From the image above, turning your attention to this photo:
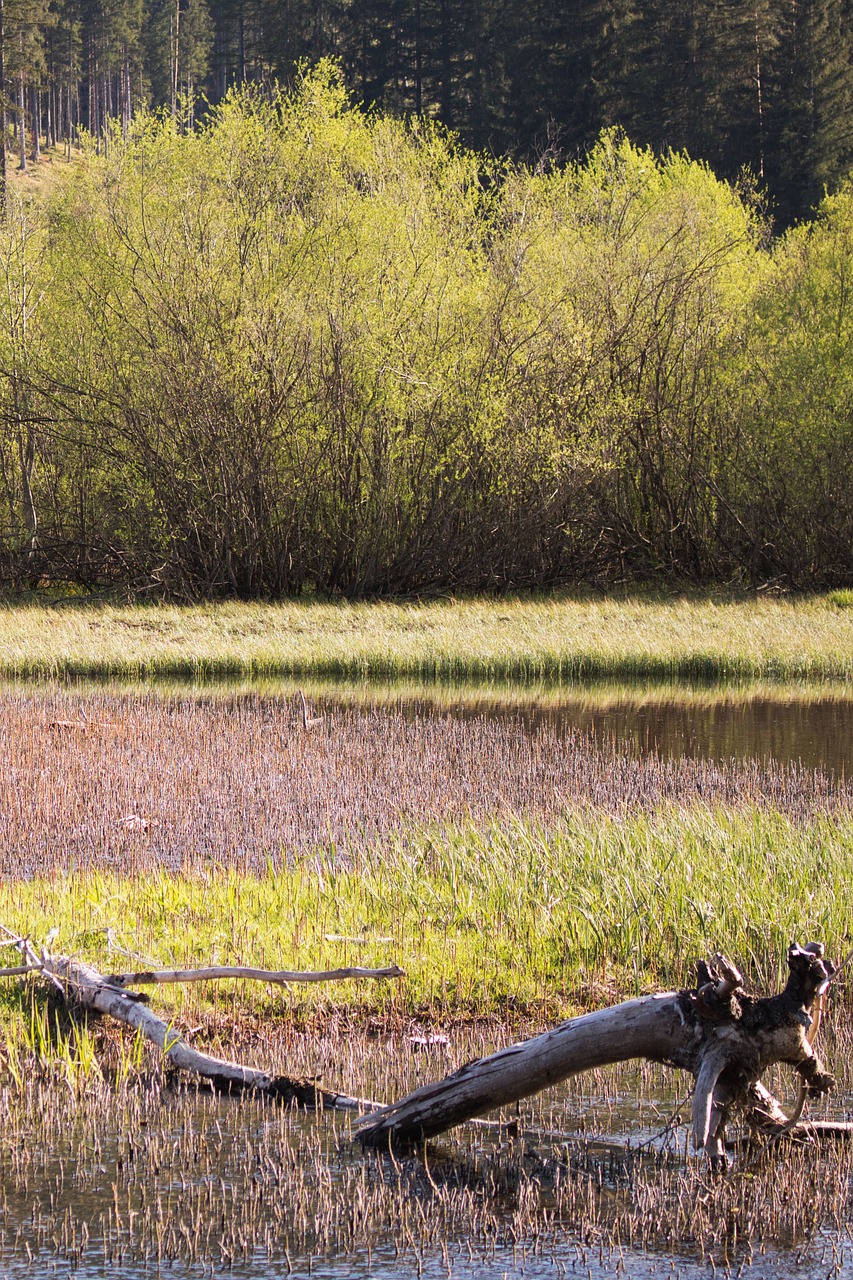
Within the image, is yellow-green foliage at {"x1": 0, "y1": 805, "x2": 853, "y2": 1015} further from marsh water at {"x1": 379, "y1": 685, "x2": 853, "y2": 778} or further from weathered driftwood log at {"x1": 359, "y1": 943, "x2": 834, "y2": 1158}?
marsh water at {"x1": 379, "y1": 685, "x2": 853, "y2": 778}

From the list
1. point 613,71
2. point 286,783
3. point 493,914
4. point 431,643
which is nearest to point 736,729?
point 286,783

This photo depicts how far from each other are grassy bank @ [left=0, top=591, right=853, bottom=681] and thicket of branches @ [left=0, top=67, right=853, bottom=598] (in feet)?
13.1

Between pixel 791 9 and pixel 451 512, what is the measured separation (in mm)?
27517

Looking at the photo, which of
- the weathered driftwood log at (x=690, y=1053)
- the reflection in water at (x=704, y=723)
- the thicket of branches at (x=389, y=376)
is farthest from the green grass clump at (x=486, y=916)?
the thicket of branches at (x=389, y=376)

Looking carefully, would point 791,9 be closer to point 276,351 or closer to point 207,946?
point 276,351

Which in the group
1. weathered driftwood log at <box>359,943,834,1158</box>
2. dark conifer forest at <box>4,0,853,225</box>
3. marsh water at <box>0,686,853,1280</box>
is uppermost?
dark conifer forest at <box>4,0,853,225</box>

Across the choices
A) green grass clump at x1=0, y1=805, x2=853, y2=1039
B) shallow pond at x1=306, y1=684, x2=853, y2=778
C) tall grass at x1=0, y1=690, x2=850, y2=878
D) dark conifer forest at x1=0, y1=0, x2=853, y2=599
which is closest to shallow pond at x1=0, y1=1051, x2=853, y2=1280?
green grass clump at x1=0, y1=805, x2=853, y2=1039

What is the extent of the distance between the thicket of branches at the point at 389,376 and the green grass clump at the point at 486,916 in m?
21.1

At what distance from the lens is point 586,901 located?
759cm

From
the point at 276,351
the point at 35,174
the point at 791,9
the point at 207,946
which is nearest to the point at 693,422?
the point at 276,351

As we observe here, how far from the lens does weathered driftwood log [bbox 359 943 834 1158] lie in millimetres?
4512

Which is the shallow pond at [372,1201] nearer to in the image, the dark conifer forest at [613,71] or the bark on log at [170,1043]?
the bark on log at [170,1043]

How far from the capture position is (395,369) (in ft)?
94.3

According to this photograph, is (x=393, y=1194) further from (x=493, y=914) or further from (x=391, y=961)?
(x=493, y=914)
